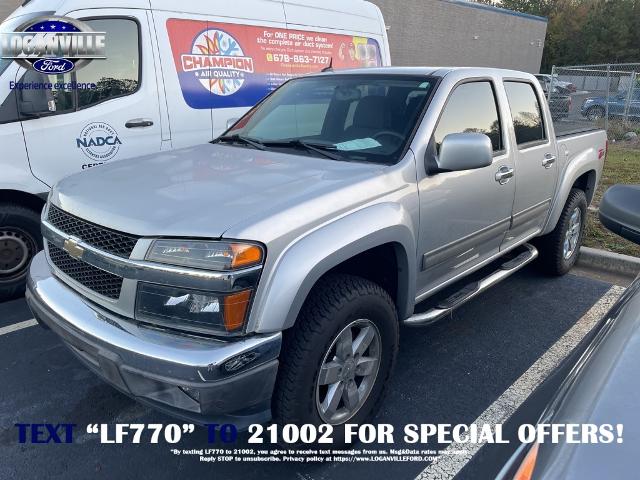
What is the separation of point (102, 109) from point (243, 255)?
10.2 feet

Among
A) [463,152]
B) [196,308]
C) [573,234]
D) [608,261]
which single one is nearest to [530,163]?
[463,152]

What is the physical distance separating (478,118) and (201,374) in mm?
2492

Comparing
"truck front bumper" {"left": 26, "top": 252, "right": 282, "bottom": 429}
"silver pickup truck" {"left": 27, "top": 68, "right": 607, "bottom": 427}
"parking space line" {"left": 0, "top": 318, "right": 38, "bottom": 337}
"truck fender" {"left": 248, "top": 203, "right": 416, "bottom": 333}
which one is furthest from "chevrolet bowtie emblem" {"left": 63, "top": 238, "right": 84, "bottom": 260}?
"parking space line" {"left": 0, "top": 318, "right": 38, "bottom": 337}

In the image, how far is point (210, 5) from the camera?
5066mm

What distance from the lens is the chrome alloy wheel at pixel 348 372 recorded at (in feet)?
7.97

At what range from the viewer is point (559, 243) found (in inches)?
185

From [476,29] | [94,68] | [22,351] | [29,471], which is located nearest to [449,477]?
[29,471]

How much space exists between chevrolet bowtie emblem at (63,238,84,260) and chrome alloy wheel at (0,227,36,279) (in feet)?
6.80

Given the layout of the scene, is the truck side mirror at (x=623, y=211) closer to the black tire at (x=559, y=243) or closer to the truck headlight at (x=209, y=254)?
the truck headlight at (x=209, y=254)

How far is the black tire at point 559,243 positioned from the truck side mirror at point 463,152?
2.24 meters

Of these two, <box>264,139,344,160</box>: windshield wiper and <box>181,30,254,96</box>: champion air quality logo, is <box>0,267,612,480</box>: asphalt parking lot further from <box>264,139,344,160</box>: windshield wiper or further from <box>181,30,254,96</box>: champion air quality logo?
<box>181,30,254,96</box>: champion air quality logo

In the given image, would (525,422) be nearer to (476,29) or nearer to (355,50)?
(355,50)

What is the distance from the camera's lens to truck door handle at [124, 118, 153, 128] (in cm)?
460

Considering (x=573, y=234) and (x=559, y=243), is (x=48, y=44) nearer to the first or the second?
(x=559, y=243)
